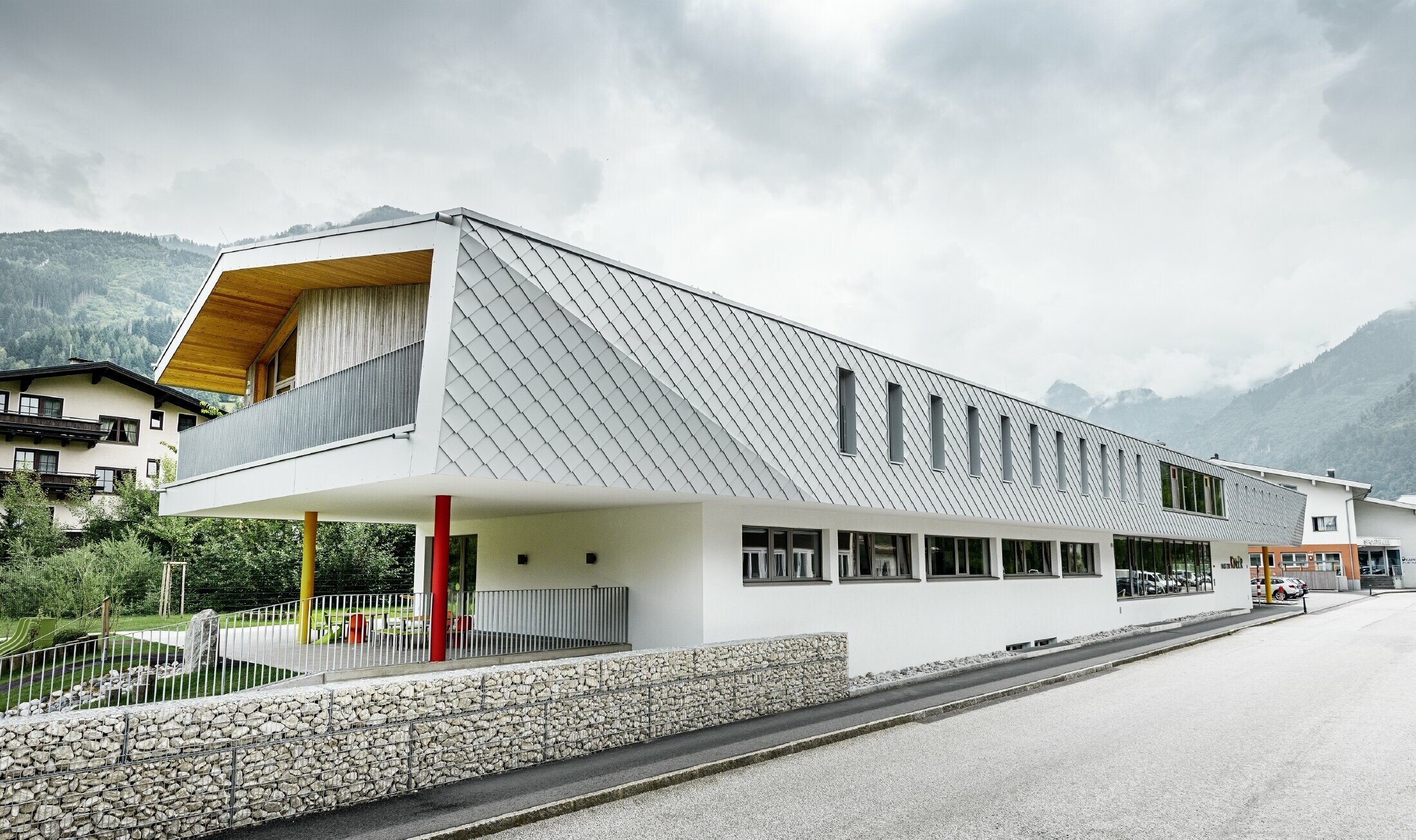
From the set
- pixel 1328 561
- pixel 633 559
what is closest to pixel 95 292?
pixel 633 559

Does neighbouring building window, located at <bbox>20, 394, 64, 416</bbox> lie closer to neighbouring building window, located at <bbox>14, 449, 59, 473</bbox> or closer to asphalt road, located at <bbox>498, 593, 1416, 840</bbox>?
neighbouring building window, located at <bbox>14, 449, 59, 473</bbox>

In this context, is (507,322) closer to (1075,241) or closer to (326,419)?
(326,419)

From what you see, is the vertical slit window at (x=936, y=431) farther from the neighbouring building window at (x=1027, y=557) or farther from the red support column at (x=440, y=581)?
the red support column at (x=440, y=581)

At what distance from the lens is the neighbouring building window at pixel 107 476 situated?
3959 centimetres

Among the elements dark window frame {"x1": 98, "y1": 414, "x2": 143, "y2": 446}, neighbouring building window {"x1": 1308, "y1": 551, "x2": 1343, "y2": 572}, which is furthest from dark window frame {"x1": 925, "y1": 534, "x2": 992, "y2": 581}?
neighbouring building window {"x1": 1308, "y1": 551, "x2": 1343, "y2": 572}

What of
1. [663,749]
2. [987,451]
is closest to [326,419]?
[663,749]

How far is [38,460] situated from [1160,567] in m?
45.8

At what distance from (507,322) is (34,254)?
495 ft

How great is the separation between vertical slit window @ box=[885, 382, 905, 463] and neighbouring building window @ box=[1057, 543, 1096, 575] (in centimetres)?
1011

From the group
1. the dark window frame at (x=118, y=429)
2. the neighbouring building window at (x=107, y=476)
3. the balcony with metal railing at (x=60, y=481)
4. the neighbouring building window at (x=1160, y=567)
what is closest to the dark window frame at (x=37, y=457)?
the balcony with metal railing at (x=60, y=481)

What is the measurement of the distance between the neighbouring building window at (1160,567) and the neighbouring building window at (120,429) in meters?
42.0

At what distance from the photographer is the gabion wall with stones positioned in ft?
20.3

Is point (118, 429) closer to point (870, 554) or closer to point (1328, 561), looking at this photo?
point (870, 554)

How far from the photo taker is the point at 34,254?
412ft
